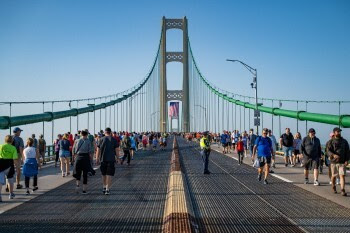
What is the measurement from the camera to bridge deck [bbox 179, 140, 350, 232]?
7266 mm

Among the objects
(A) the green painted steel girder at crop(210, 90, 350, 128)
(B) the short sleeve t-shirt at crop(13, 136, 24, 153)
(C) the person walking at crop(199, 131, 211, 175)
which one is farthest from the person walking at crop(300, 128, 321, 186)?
(B) the short sleeve t-shirt at crop(13, 136, 24, 153)

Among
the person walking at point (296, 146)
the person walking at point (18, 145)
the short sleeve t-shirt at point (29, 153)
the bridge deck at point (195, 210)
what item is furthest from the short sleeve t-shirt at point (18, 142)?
the person walking at point (296, 146)

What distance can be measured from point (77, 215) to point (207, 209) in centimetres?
242

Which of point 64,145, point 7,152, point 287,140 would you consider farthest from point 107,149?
point 287,140

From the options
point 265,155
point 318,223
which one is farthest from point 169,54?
point 318,223

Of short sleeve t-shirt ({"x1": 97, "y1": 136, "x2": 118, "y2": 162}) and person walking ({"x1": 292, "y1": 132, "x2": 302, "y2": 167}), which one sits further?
person walking ({"x1": 292, "y1": 132, "x2": 302, "y2": 167})

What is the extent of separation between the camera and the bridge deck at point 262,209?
23.8 feet

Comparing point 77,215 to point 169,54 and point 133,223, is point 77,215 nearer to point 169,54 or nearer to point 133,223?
point 133,223

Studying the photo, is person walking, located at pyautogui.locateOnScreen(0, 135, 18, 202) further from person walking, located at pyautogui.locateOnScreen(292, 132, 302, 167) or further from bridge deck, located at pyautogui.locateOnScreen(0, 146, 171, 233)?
person walking, located at pyautogui.locateOnScreen(292, 132, 302, 167)

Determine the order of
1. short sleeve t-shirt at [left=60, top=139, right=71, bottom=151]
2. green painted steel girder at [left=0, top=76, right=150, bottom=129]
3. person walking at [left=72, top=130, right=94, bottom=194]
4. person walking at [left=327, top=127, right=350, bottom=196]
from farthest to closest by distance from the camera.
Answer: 1. green painted steel girder at [left=0, top=76, right=150, bottom=129]
2. short sleeve t-shirt at [left=60, top=139, right=71, bottom=151]
3. person walking at [left=72, top=130, right=94, bottom=194]
4. person walking at [left=327, top=127, right=350, bottom=196]

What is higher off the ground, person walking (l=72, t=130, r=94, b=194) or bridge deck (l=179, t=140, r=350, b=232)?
person walking (l=72, t=130, r=94, b=194)

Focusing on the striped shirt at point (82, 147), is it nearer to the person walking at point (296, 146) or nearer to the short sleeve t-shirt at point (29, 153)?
the short sleeve t-shirt at point (29, 153)

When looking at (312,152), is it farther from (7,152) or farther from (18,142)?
(18,142)

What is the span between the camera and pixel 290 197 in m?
10.4
